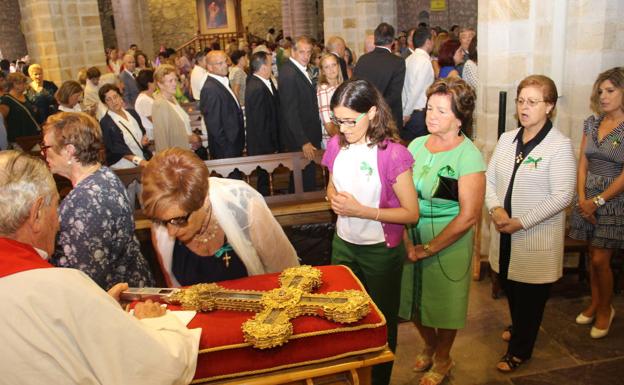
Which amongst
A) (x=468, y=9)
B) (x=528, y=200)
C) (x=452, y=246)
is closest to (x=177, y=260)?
(x=452, y=246)

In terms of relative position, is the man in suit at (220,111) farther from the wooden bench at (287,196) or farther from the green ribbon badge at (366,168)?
the green ribbon badge at (366,168)

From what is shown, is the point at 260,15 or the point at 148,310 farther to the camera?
the point at 260,15

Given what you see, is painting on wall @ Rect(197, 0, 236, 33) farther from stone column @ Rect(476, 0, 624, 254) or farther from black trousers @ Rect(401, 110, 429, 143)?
stone column @ Rect(476, 0, 624, 254)

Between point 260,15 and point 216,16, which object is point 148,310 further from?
point 260,15

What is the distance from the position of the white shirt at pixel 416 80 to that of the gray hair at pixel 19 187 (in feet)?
15.7

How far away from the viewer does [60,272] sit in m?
1.46

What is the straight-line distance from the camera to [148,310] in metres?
1.80

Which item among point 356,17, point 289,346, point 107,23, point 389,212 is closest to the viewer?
point 289,346

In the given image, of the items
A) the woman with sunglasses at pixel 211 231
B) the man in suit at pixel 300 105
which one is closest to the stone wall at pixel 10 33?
the man in suit at pixel 300 105

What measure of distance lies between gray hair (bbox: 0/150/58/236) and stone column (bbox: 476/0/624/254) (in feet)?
11.5

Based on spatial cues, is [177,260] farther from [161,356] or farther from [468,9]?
[468,9]

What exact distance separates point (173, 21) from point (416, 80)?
21.5 m

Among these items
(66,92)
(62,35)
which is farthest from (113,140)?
(62,35)

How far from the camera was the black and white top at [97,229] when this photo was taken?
8.29ft
